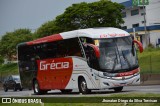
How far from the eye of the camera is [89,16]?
67.6 metres

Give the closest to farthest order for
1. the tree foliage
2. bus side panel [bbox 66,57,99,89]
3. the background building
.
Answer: bus side panel [bbox 66,57,99,89] → the tree foliage → the background building

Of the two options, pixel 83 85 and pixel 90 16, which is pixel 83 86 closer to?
pixel 83 85

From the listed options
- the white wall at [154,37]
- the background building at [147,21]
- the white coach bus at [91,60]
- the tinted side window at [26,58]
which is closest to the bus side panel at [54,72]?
the white coach bus at [91,60]

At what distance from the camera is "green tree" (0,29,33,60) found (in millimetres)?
94688

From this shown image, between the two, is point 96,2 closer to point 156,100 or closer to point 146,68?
point 146,68

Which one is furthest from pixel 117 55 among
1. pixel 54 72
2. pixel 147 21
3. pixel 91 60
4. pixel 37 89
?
pixel 147 21

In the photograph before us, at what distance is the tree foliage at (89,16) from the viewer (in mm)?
66750

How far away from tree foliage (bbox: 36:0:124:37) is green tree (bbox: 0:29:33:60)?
1076 inches

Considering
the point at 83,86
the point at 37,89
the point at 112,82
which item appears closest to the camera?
the point at 112,82

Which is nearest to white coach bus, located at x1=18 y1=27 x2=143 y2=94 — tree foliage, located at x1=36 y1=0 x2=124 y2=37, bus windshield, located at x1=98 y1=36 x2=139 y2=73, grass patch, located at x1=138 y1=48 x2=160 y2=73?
bus windshield, located at x1=98 y1=36 x2=139 y2=73

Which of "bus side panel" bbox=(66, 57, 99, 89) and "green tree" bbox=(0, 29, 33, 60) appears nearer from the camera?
"bus side panel" bbox=(66, 57, 99, 89)

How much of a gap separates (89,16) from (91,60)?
45.0 meters

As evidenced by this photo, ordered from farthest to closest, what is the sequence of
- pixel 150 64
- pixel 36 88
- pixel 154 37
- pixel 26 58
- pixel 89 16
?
1. pixel 154 37
2. pixel 89 16
3. pixel 150 64
4. pixel 26 58
5. pixel 36 88

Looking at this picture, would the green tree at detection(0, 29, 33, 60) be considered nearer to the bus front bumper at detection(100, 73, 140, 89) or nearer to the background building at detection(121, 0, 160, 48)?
the background building at detection(121, 0, 160, 48)
